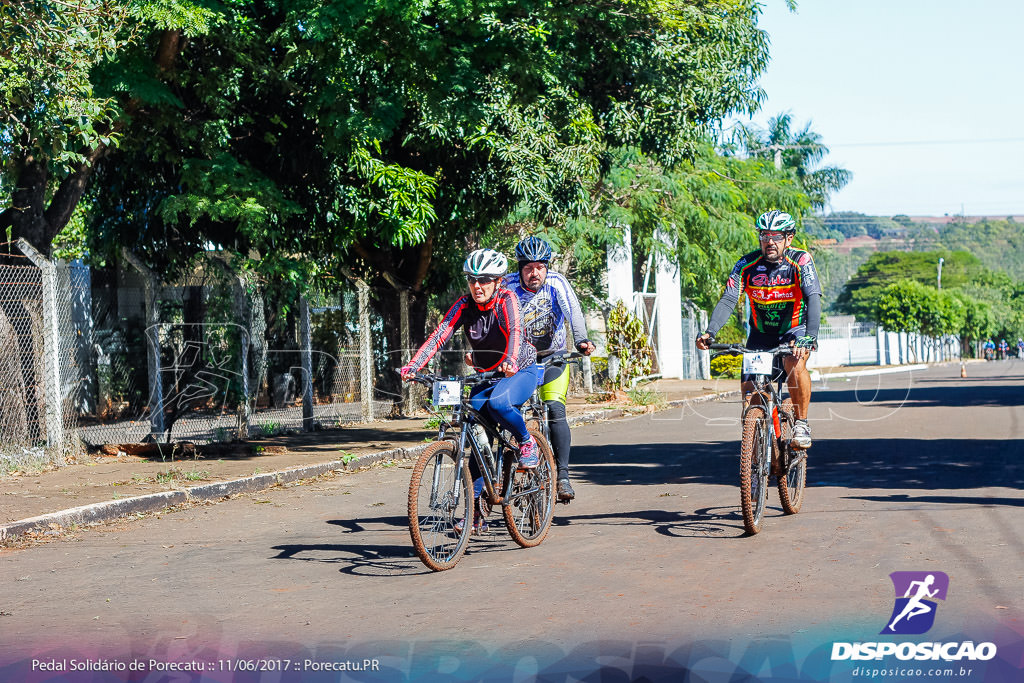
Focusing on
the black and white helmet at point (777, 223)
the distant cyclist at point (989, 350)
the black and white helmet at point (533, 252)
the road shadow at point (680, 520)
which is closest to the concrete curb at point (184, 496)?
the road shadow at point (680, 520)

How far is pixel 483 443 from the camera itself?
6.80 m

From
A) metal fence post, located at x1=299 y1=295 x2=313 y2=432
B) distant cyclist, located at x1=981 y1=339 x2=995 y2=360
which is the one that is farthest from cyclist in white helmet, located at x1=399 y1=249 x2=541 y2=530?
distant cyclist, located at x1=981 y1=339 x2=995 y2=360

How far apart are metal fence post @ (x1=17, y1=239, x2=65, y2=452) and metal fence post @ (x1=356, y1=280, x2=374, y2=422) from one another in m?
6.11

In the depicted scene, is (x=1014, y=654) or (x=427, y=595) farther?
(x=427, y=595)

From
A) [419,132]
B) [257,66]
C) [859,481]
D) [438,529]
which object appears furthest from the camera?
[419,132]

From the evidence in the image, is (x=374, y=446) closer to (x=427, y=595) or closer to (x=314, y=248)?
(x=314, y=248)

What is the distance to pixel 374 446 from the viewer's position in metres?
13.9

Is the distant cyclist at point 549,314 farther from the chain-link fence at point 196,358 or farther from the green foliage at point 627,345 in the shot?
the green foliage at point 627,345

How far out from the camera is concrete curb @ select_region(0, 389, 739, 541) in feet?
27.4

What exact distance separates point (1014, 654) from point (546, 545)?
3.29 m

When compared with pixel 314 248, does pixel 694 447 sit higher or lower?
lower

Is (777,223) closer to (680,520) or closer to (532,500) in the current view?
(680,520)

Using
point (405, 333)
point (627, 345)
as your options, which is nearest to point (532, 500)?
point (405, 333)

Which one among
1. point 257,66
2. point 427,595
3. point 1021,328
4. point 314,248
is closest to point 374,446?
point 314,248
